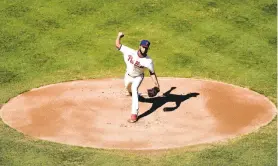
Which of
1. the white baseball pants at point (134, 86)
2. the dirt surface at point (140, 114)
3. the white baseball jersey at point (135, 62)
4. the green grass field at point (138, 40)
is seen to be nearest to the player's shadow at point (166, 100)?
the dirt surface at point (140, 114)

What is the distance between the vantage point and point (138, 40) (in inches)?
715

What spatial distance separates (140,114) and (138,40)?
5.71 metres

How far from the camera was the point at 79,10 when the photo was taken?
19672 mm

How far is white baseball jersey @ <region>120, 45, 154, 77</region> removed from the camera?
40.1 feet

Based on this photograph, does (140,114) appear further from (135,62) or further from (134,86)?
(135,62)

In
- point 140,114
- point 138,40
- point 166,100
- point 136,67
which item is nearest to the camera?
point 136,67

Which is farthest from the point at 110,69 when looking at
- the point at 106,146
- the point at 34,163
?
the point at 34,163

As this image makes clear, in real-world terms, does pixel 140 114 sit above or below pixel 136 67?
below

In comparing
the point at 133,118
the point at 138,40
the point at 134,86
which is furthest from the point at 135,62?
the point at 138,40

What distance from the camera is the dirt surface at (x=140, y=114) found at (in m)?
11.6

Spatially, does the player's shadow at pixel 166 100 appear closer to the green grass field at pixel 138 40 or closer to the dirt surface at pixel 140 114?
the dirt surface at pixel 140 114

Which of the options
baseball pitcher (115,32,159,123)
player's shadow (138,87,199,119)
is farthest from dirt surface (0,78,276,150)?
baseball pitcher (115,32,159,123)

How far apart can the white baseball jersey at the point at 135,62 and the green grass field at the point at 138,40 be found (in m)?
2.82

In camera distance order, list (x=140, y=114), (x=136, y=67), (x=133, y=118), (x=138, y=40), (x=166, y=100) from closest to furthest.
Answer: (x=133, y=118), (x=136, y=67), (x=140, y=114), (x=166, y=100), (x=138, y=40)
